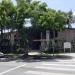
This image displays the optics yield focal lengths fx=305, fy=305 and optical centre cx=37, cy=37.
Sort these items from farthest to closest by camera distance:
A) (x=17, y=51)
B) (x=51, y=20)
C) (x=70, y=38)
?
(x=70, y=38) < (x=17, y=51) < (x=51, y=20)

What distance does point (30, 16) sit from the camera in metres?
40.3

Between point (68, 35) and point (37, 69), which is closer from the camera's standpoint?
point (37, 69)

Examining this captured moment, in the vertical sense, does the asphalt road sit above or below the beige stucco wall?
below

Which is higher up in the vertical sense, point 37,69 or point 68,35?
point 68,35

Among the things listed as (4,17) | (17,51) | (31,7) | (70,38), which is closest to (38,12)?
(31,7)

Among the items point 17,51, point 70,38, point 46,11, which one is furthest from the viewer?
point 70,38

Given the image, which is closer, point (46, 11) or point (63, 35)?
point (46, 11)

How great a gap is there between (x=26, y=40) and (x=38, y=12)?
4794 millimetres

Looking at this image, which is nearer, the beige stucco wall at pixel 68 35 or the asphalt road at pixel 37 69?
the asphalt road at pixel 37 69

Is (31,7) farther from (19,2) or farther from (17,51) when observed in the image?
(17,51)

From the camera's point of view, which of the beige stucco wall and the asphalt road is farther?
the beige stucco wall

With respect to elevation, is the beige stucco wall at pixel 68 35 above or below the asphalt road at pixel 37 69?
above

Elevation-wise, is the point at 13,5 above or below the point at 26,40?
above

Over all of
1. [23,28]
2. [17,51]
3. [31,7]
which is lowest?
[17,51]
